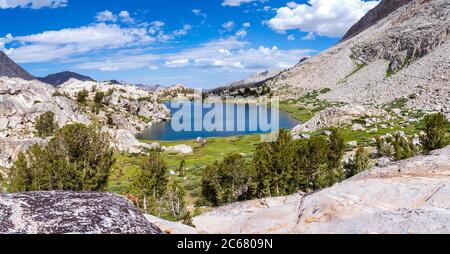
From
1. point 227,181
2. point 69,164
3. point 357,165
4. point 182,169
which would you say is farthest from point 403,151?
point 69,164

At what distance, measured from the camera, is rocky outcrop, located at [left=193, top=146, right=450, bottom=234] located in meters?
14.9

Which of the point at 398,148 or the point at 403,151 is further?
the point at 398,148

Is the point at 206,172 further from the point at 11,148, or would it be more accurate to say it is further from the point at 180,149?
the point at 180,149

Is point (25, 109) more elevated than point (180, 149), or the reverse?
point (25, 109)

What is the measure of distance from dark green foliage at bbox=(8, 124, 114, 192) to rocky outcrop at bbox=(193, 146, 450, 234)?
96.4 ft

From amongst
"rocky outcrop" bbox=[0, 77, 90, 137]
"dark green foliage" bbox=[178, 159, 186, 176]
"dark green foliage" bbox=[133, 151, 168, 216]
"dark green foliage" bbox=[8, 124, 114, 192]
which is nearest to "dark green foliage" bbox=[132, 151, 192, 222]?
"dark green foliage" bbox=[133, 151, 168, 216]

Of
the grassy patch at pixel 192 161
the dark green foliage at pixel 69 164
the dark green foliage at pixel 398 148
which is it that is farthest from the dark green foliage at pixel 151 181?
the dark green foliage at pixel 398 148

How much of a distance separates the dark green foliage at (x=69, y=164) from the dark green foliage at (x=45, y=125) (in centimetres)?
7768

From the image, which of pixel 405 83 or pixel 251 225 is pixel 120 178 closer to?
pixel 251 225

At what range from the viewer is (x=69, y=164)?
51.8 meters

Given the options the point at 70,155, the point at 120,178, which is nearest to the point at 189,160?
the point at 120,178

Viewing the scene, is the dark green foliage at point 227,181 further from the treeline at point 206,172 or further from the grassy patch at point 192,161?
Answer: the grassy patch at point 192,161

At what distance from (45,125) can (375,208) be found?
130m

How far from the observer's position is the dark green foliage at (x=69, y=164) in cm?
4981
